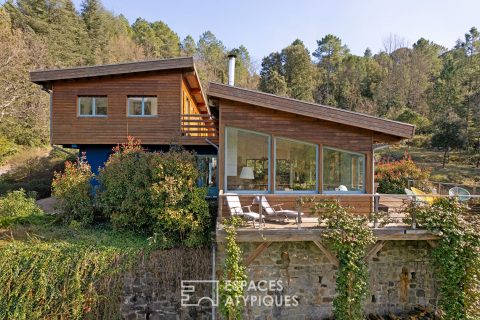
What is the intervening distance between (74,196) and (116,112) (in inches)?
165

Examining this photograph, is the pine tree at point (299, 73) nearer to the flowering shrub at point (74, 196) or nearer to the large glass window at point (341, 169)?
the large glass window at point (341, 169)

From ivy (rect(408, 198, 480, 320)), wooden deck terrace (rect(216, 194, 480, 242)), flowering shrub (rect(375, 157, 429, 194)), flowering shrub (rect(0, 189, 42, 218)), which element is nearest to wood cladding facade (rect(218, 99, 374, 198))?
wooden deck terrace (rect(216, 194, 480, 242))

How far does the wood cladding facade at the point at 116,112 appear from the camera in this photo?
11422 mm

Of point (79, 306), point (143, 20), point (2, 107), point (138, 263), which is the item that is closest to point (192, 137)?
point (138, 263)

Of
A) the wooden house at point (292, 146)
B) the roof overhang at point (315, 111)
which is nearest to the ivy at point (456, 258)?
the wooden house at point (292, 146)

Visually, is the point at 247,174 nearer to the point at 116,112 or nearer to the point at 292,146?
the point at 292,146

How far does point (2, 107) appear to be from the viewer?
A: 18859mm

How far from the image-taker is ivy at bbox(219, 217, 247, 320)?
600 cm

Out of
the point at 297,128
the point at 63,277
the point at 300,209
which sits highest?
the point at 297,128

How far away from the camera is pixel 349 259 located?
6.06 meters

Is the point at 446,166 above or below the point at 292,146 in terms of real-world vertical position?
below

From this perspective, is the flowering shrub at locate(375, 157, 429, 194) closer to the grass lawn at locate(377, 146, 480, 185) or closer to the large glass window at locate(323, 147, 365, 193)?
the large glass window at locate(323, 147, 365, 193)

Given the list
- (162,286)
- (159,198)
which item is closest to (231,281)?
(162,286)

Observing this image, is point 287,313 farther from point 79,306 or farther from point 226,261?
point 79,306
